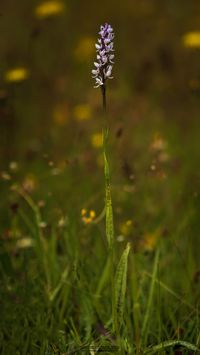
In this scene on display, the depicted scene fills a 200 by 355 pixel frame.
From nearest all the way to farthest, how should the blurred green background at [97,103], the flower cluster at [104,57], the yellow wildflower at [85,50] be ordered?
the flower cluster at [104,57]
the blurred green background at [97,103]
the yellow wildflower at [85,50]

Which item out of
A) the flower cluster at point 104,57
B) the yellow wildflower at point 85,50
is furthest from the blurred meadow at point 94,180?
the flower cluster at point 104,57

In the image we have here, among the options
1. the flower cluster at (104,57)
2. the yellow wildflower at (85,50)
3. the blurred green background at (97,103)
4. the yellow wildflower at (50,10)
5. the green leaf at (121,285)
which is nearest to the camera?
the flower cluster at (104,57)

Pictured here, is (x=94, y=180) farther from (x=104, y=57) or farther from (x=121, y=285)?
(x=104, y=57)

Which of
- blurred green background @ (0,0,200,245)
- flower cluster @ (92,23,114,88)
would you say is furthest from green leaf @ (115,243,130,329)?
blurred green background @ (0,0,200,245)

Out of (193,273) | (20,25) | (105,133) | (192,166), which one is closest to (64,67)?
(20,25)

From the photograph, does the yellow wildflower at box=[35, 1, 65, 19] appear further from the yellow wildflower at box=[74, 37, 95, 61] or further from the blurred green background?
the yellow wildflower at box=[74, 37, 95, 61]

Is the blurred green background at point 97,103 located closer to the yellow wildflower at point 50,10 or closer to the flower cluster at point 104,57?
the yellow wildflower at point 50,10

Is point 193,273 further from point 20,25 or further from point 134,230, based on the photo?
point 20,25

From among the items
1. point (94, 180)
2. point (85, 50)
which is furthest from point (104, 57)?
point (85, 50)
